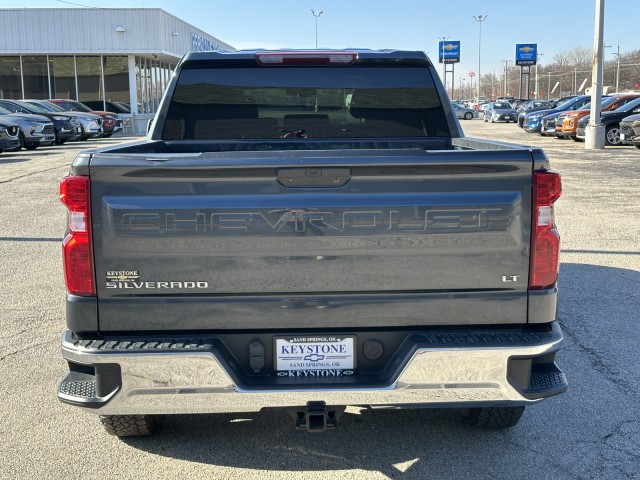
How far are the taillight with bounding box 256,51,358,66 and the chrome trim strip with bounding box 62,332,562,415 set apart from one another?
86.9 inches

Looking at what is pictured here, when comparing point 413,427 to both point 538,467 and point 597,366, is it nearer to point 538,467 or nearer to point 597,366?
point 538,467

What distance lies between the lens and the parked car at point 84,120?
2842 centimetres

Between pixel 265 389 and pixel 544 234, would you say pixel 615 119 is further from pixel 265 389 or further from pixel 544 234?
pixel 265 389

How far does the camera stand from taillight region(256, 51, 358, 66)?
457 cm

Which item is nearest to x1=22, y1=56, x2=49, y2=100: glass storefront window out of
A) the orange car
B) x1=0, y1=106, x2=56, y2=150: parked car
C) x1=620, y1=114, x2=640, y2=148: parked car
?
x1=0, y1=106, x2=56, y2=150: parked car

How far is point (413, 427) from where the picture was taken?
4.06 metres

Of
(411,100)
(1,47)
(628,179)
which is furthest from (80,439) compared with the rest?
(1,47)

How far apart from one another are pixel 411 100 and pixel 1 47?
41.4m

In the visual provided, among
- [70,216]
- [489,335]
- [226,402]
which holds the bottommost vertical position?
[226,402]

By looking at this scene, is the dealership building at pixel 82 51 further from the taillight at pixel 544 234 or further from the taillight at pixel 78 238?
the taillight at pixel 544 234

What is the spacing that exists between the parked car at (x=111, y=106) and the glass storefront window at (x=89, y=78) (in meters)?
0.44

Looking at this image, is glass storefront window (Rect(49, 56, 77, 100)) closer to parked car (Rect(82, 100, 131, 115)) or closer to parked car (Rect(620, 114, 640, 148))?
parked car (Rect(82, 100, 131, 115))

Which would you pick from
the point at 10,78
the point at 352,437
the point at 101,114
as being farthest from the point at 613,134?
the point at 10,78

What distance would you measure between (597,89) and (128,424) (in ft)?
71.2
